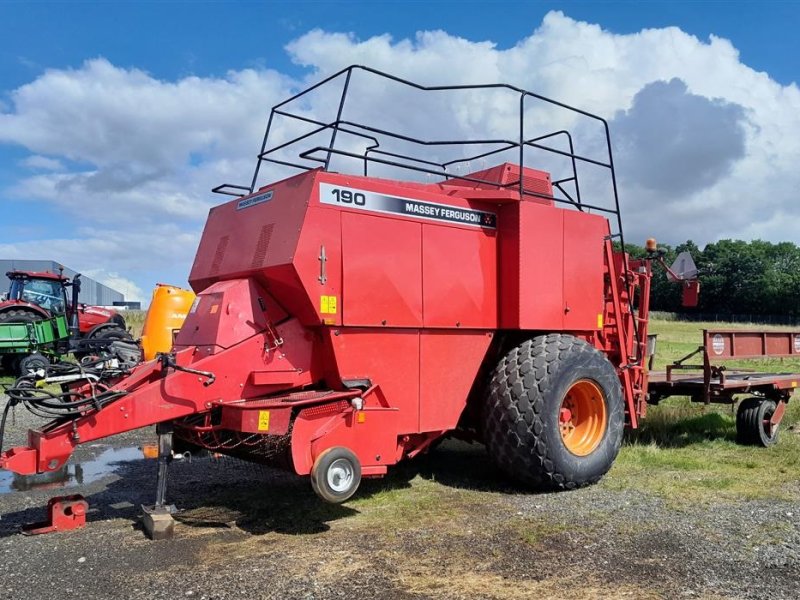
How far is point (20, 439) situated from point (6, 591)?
6548 mm

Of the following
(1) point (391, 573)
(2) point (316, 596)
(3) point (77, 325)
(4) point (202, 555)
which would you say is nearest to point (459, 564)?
(1) point (391, 573)

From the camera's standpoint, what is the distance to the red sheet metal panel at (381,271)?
6.09 m

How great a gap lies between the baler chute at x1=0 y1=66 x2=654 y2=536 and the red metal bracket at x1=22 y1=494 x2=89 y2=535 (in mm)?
510

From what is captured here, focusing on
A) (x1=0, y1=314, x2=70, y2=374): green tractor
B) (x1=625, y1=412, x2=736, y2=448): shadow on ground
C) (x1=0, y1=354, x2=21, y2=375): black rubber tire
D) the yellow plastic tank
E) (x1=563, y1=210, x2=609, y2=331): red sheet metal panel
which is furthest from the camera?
(x1=0, y1=354, x2=21, y2=375): black rubber tire

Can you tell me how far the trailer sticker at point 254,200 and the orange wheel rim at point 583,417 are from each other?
354 cm

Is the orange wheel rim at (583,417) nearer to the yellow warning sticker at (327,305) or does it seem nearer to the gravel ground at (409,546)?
the gravel ground at (409,546)

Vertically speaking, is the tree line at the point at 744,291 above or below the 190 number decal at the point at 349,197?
above

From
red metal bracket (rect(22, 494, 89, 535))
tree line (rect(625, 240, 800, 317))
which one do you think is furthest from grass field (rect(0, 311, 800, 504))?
tree line (rect(625, 240, 800, 317))

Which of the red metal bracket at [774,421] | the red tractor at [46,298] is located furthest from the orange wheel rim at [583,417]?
the red tractor at [46,298]

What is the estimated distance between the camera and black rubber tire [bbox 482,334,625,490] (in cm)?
666

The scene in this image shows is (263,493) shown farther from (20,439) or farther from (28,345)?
(28,345)

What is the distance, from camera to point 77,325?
2019cm

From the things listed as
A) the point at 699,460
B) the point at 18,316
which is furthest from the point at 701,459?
the point at 18,316

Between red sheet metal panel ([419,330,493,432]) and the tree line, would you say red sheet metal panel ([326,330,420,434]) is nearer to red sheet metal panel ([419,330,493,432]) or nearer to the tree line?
red sheet metal panel ([419,330,493,432])
